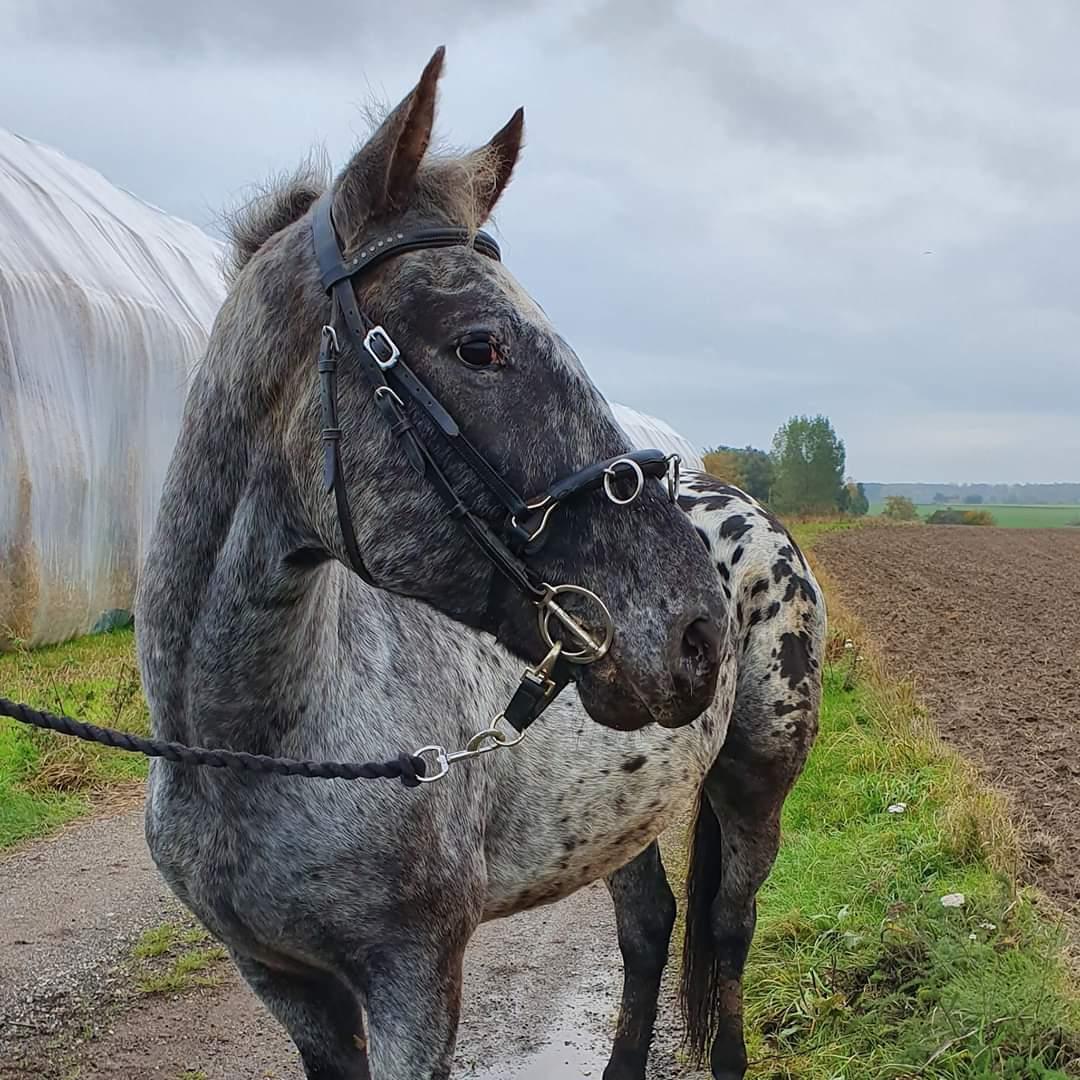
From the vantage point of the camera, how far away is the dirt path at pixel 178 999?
4.05 m

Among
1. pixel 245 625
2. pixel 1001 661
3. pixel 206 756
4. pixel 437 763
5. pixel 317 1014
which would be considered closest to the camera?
pixel 206 756

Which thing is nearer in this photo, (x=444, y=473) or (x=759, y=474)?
(x=444, y=473)

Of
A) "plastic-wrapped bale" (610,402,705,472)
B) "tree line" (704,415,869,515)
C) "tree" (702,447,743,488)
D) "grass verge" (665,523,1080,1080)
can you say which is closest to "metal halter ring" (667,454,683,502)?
"grass verge" (665,523,1080,1080)

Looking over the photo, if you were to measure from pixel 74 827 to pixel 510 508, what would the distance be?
516cm

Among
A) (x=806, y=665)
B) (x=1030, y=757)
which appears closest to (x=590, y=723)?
(x=806, y=665)

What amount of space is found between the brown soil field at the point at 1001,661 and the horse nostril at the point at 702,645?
4030mm

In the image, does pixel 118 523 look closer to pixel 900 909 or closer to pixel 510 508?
pixel 900 909

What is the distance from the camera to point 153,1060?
13.2ft

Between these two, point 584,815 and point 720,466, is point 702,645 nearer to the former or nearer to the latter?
point 584,815

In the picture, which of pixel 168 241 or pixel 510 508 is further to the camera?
pixel 168 241

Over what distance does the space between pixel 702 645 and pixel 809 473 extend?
244ft

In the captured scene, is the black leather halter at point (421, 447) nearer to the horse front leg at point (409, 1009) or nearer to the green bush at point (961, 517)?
the horse front leg at point (409, 1009)

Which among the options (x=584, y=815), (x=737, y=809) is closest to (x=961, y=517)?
(x=737, y=809)

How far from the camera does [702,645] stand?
1987 millimetres
